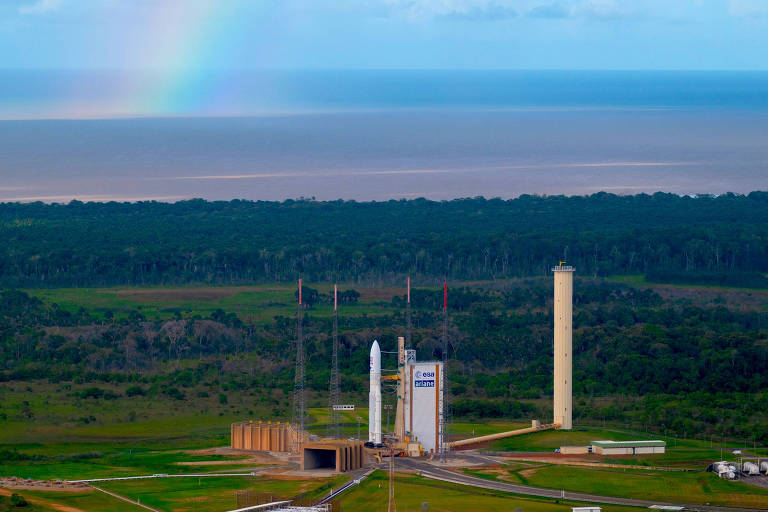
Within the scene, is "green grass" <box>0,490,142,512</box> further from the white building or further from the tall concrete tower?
the tall concrete tower

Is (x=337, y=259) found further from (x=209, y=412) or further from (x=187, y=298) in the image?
(x=209, y=412)

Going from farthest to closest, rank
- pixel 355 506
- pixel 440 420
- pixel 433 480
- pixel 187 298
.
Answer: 1. pixel 187 298
2. pixel 440 420
3. pixel 433 480
4. pixel 355 506

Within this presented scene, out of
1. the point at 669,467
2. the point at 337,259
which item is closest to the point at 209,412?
the point at 669,467

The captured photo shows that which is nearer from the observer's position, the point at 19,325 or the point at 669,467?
the point at 669,467

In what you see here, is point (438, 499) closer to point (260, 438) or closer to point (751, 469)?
point (751, 469)

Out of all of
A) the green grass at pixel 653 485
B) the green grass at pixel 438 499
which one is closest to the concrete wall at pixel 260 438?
the green grass at pixel 438 499

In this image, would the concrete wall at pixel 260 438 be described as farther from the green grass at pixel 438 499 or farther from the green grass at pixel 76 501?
the green grass at pixel 76 501

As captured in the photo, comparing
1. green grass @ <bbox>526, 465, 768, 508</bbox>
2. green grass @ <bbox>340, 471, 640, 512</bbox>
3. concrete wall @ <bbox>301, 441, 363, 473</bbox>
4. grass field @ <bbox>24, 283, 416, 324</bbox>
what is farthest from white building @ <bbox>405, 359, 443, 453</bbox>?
grass field @ <bbox>24, 283, 416, 324</bbox>

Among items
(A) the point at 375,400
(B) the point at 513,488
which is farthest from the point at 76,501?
(B) the point at 513,488
